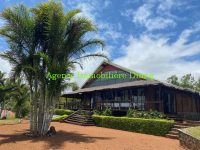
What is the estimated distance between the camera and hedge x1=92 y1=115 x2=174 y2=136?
1638cm

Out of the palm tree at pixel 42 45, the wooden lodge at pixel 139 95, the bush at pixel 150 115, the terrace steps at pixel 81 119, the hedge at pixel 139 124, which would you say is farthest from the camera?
the wooden lodge at pixel 139 95

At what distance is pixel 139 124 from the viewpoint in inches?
711

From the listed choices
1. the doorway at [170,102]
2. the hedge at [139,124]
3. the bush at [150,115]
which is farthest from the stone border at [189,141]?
the doorway at [170,102]

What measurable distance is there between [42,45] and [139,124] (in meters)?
8.70

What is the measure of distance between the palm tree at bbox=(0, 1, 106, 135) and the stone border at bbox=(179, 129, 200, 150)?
278 inches

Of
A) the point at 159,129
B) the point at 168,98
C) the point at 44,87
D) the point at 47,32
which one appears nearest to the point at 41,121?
the point at 44,87

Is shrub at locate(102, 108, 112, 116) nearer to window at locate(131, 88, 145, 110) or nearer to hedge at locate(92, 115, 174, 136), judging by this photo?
hedge at locate(92, 115, 174, 136)

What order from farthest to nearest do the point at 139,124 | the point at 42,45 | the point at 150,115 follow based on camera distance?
the point at 150,115
the point at 139,124
the point at 42,45

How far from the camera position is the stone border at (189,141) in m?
10.2

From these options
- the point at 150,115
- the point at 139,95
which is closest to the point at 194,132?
the point at 150,115

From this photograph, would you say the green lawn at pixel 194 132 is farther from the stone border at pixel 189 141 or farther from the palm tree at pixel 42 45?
the palm tree at pixel 42 45

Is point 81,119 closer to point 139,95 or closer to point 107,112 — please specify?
point 107,112

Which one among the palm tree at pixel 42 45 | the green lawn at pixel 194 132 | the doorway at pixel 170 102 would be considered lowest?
the green lawn at pixel 194 132

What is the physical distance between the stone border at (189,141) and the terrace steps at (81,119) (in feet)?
37.4
